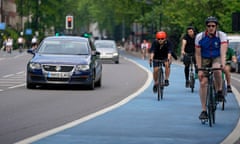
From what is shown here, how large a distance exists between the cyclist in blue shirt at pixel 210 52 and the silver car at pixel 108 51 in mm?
41786

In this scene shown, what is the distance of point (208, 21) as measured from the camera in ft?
48.1

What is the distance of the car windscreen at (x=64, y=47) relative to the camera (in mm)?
26062

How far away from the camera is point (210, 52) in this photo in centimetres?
1501

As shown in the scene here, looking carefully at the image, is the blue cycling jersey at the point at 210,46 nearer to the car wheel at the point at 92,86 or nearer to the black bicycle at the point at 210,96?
the black bicycle at the point at 210,96

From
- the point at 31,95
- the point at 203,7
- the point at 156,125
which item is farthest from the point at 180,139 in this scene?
the point at 203,7

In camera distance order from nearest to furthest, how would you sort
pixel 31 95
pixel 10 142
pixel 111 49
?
1. pixel 10 142
2. pixel 31 95
3. pixel 111 49

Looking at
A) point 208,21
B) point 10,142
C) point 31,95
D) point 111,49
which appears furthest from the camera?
point 111,49

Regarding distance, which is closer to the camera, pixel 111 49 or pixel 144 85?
pixel 144 85

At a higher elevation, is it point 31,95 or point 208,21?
point 208,21

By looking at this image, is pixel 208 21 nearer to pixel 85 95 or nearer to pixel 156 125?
pixel 156 125

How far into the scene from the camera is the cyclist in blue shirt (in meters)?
14.9

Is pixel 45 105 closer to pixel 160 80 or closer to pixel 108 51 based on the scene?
pixel 160 80

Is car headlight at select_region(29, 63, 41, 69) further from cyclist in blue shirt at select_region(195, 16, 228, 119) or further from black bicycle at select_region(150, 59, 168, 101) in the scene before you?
cyclist in blue shirt at select_region(195, 16, 228, 119)

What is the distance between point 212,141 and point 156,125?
2399 millimetres
